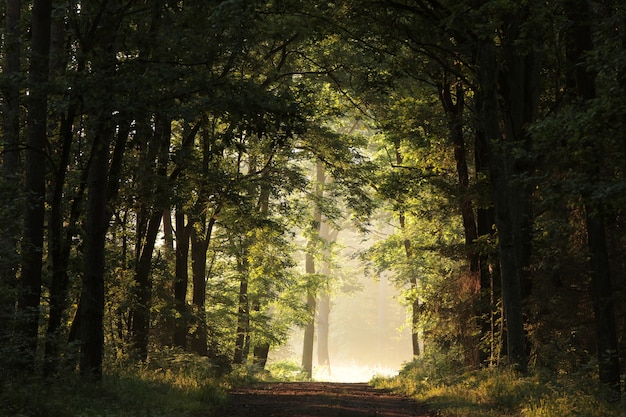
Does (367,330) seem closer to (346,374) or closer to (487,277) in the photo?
(346,374)

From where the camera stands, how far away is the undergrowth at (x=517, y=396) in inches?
348

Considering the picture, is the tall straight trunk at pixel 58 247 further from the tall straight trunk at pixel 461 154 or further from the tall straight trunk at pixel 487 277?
the tall straight trunk at pixel 461 154

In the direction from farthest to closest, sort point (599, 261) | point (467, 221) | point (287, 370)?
1. point (287, 370)
2. point (467, 221)
3. point (599, 261)

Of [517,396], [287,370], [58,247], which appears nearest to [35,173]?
[58,247]

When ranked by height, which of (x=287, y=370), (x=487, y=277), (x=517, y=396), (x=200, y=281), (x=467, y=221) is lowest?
(x=287, y=370)

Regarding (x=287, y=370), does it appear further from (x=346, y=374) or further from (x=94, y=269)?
(x=94, y=269)

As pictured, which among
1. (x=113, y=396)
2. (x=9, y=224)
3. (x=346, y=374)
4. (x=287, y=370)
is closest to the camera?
(x=113, y=396)

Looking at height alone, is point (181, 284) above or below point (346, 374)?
above

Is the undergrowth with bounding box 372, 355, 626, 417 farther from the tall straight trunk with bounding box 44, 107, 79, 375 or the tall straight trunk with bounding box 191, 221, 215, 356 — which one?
the tall straight trunk with bounding box 191, 221, 215, 356

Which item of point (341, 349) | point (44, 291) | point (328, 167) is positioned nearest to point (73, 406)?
point (44, 291)

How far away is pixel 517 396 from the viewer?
1053 centimetres

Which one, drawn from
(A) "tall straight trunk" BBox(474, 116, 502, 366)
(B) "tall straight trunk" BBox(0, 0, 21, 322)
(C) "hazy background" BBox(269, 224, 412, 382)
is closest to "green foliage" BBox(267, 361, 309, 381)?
(A) "tall straight trunk" BBox(474, 116, 502, 366)

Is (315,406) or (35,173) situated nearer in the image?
(35,173)

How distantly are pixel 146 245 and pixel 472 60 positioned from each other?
9806mm
